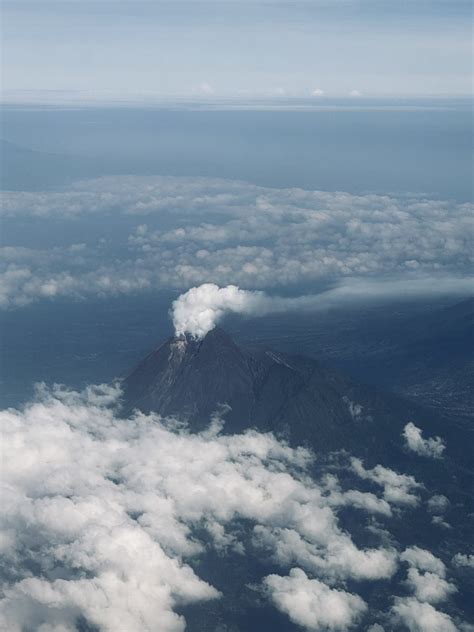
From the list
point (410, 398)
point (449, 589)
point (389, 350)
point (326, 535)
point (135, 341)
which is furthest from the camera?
point (135, 341)

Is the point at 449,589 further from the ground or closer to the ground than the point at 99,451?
closer to the ground

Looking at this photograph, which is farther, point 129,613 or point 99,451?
point 99,451

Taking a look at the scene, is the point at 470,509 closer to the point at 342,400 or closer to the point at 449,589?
the point at 449,589

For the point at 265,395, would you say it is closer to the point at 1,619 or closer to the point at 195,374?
the point at 195,374

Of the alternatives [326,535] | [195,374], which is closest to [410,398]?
[195,374]

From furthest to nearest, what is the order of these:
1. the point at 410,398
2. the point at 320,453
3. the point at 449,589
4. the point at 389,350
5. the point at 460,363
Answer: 1. the point at 389,350
2. the point at 460,363
3. the point at 410,398
4. the point at 320,453
5. the point at 449,589

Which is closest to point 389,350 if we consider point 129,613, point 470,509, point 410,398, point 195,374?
point 410,398
